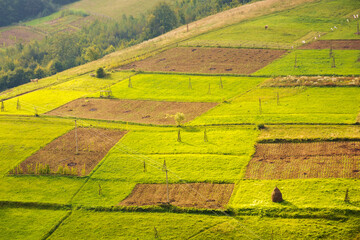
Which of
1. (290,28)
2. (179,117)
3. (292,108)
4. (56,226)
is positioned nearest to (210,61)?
(290,28)

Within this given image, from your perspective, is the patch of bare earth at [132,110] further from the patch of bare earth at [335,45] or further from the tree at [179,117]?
the patch of bare earth at [335,45]

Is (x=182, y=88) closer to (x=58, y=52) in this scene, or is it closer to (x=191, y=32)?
(x=191, y=32)

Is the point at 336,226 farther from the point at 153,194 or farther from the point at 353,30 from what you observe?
the point at 353,30

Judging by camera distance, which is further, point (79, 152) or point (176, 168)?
point (79, 152)

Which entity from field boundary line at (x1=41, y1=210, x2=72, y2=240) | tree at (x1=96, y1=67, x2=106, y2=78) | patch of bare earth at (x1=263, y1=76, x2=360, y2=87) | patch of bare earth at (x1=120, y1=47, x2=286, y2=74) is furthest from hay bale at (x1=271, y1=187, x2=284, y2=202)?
tree at (x1=96, y1=67, x2=106, y2=78)

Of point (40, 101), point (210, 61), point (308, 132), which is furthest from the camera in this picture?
point (210, 61)

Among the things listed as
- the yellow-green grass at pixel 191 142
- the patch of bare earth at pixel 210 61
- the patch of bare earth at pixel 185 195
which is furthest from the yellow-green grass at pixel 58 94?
the patch of bare earth at pixel 185 195

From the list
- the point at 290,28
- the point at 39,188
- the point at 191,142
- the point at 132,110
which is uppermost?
the point at 290,28
